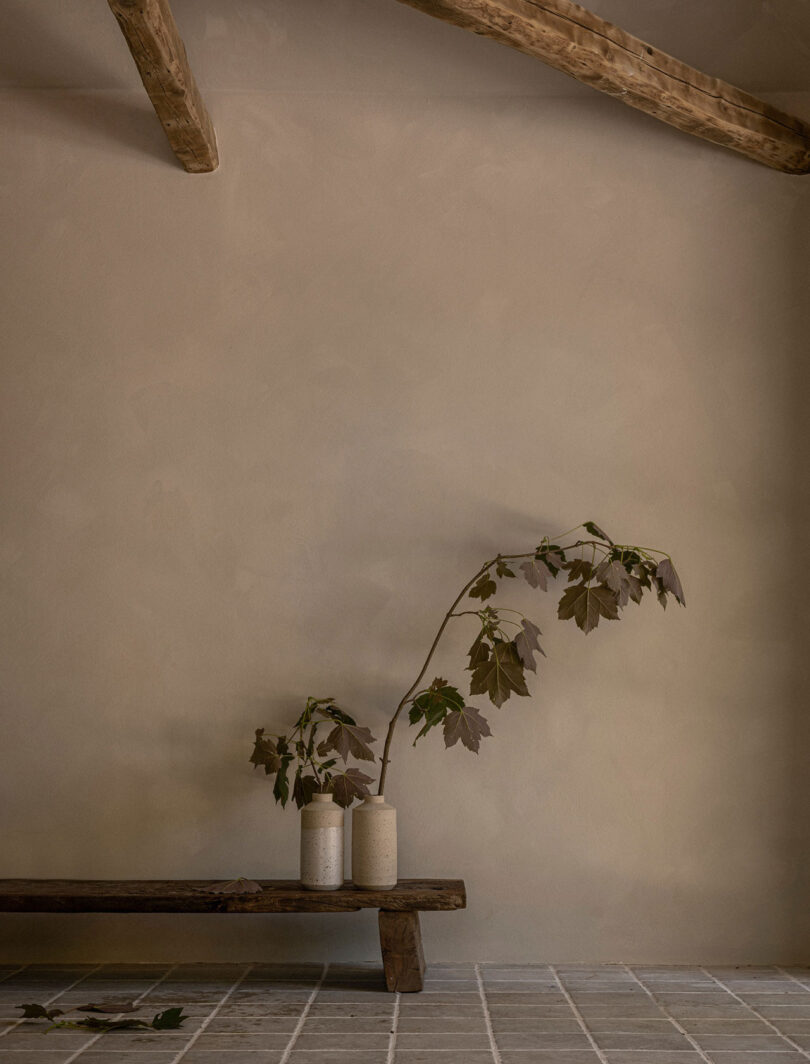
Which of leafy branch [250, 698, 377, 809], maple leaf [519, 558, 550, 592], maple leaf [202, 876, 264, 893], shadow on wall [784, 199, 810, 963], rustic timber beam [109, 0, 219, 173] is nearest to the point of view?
rustic timber beam [109, 0, 219, 173]

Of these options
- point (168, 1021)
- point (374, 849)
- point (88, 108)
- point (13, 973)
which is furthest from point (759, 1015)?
point (88, 108)

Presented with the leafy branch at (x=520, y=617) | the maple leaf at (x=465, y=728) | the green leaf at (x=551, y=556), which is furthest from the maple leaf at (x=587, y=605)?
the maple leaf at (x=465, y=728)

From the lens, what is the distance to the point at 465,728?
8.55 ft

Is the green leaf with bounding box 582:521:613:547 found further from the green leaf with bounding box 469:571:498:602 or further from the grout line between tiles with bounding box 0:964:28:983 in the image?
the grout line between tiles with bounding box 0:964:28:983

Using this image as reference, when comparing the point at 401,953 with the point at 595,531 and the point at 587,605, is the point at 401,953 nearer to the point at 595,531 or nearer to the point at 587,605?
the point at 587,605

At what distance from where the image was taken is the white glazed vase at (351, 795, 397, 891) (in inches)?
101

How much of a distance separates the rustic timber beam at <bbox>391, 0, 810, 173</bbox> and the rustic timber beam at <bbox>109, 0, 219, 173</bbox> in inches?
23.3

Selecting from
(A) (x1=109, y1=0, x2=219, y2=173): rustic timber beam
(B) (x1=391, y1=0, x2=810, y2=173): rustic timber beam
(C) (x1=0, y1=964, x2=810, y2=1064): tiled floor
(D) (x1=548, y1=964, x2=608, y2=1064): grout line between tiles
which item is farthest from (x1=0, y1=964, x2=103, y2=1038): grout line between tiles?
(B) (x1=391, y1=0, x2=810, y2=173): rustic timber beam

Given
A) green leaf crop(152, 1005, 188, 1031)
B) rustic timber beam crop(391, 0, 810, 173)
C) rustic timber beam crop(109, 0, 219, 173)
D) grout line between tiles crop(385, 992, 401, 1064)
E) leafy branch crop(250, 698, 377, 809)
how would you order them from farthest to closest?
leafy branch crop(250, 698, 377, 809) → rustic timber beam crop(391, 0, 810, 173) → rustic timber beam crop(109, 0, 219, 173) → green leaf crop(152, 1005, 188, 1031) → grout line between tiles crop(385, 992, 401, 1064)

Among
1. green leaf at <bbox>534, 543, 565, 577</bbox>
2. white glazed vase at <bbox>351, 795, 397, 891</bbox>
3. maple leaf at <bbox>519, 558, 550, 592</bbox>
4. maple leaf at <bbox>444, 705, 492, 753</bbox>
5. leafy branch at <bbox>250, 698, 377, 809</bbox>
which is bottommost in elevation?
white glazed vase at <bbox>351, 795, 397, 891</bbox>

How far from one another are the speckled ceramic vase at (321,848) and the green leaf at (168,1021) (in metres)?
0.47

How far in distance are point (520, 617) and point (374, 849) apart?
2.52 feet

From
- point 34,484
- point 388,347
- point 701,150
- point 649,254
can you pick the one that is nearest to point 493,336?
point 388,347

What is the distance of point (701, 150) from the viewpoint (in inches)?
120
